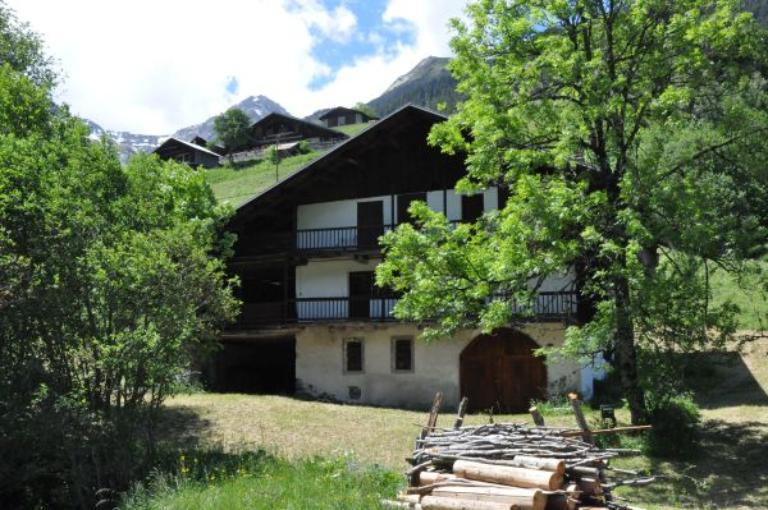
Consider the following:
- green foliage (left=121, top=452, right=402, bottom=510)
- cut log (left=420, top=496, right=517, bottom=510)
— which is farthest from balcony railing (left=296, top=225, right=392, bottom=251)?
cut log (left=420, top=496, right=517, bottom=510)

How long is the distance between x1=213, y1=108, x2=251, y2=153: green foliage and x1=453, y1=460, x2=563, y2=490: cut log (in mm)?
83866

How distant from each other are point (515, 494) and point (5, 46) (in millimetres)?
25918

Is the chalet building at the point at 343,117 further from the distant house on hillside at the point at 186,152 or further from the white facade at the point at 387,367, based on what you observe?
the white facade at the point at 387,367

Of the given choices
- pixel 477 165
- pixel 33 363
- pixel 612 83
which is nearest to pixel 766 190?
pixel 612 83

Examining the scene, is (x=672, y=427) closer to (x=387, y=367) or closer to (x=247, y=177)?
(x=387, y=367)

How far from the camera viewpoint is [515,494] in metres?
9.12

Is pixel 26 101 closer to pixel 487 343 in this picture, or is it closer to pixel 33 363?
pixel 33 363

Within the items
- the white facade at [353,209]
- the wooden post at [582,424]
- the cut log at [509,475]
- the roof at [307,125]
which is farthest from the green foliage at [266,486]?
the roof at [307,125]

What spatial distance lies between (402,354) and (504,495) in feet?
61.3

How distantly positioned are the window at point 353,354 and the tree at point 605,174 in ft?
32.9

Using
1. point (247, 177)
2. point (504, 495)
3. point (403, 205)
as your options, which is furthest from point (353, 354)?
point (247, 177)

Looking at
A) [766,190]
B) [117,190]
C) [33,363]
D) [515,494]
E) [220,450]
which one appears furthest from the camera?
[766,190]

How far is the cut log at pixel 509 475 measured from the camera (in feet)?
30.2

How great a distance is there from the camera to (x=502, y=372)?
26.4m
